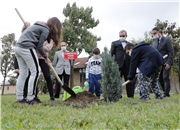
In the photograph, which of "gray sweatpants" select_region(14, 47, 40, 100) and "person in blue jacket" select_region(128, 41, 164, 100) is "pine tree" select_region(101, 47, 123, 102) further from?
"gray sweatpants" select_region(14, 47, 40, 100)

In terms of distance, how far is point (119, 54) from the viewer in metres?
5.48

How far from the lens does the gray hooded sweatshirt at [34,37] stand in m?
3.51

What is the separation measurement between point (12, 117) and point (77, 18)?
17553mm

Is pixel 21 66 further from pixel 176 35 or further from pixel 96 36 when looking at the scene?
pixel 96 36

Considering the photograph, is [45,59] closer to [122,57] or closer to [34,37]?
[34,37]

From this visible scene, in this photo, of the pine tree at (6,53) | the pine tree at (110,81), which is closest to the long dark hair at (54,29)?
the pine tree at (110,81)

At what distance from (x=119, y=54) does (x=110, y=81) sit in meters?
1.91

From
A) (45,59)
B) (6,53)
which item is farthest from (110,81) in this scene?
(6,53)

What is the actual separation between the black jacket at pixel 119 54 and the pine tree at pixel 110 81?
159 centimetres

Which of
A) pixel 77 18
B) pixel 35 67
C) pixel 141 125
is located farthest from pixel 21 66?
pixel 77 18

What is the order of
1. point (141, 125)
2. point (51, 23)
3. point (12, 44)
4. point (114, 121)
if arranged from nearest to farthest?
point (141, 125), point (114, 121), point (51, 23), point (12, 44)

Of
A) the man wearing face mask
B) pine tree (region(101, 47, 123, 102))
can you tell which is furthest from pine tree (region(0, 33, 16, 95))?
pine tree (region(101, 47, 123, 102))

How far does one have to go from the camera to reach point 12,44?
813 inches

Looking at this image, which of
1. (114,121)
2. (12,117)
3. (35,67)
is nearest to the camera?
(114,121)
